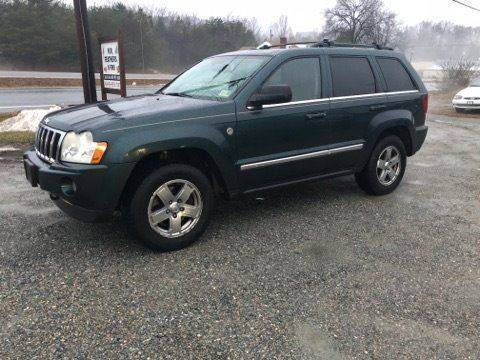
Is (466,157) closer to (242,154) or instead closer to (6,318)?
(242,154)

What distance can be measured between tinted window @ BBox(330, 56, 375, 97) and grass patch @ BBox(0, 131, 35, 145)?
5431 mm

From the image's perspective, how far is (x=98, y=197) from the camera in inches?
132

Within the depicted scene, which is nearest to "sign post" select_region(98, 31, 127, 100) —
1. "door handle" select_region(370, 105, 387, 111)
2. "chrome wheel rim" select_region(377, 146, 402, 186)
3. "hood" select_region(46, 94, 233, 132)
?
"hood" select_region(46, 94, 233, 132)

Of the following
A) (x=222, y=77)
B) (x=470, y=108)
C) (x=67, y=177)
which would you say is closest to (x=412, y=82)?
(x=222, y=77)

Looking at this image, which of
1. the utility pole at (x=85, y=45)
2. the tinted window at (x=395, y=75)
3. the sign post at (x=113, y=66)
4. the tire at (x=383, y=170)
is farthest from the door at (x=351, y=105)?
the utility pole at (x=85, y=45)

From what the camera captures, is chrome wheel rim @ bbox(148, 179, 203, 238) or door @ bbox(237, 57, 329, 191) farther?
door @ bbox(237, 57, 329, 191)

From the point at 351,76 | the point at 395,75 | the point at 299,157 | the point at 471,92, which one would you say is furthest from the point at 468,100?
the point at 299,157

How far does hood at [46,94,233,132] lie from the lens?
11.3 feet

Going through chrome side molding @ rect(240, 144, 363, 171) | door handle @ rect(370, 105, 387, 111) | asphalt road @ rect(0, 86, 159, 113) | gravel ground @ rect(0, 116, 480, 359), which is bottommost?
gravel ground @ rect(0, 116, 480, 359)

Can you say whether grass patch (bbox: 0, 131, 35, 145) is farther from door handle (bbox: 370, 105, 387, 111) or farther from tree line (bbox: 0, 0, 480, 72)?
tree line (bbox: 0, 0, 480, 72)

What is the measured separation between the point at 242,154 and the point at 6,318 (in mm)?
2273

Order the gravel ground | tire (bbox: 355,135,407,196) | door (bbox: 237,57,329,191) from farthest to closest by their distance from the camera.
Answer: tire (bbox: 355,135,407,196) → door (bbox: 237,57,329,191) → the gravel ground

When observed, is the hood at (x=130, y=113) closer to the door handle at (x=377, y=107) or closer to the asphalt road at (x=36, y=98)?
the door handle at (x=377, y=107)

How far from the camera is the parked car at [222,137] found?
338cm
